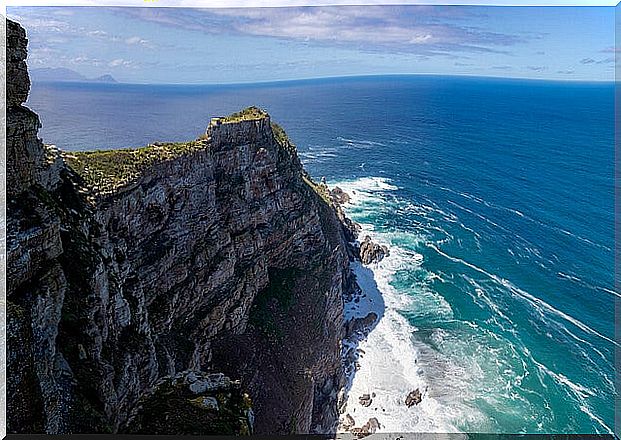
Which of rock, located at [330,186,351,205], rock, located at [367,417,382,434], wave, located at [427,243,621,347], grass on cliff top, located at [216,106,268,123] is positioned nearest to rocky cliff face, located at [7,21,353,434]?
grass on cliff top, located at [216,106,268,123]

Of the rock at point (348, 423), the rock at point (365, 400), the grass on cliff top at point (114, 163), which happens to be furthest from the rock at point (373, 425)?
the grass on cliff top at point (114, 163)

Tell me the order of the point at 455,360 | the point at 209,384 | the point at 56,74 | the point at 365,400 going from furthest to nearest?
the point at 56,74, the point at 455,360, the point at 365,400, the point at 209,384

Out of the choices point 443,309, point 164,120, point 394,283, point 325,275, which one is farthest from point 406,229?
point 164,120

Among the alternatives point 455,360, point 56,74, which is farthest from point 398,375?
point 56,74

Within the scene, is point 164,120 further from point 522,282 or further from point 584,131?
point 584,131

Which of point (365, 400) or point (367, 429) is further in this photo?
point (365, 400)

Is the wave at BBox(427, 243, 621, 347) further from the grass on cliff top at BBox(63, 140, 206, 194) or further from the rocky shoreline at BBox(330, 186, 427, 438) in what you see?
the grass on cliff top at BBox(63, 140, 206, 194)

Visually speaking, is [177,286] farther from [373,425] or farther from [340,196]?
[340,196]
